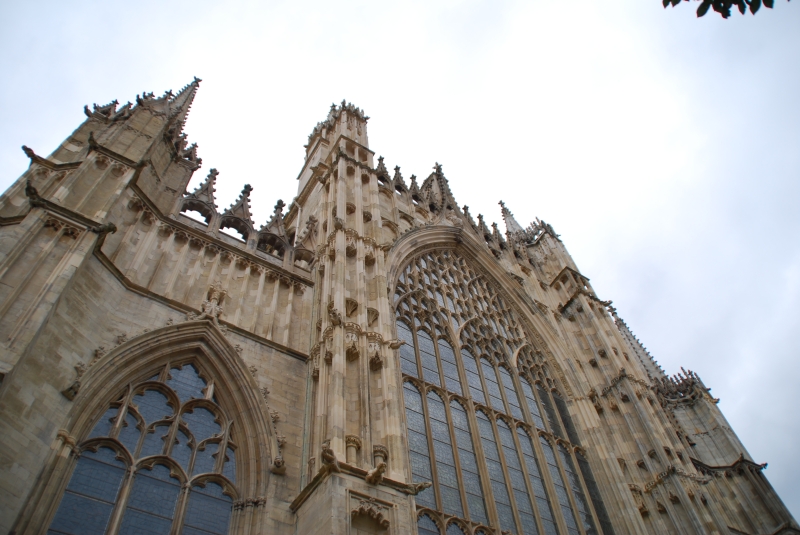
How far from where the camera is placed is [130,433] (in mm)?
9352

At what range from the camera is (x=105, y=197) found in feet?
37.2

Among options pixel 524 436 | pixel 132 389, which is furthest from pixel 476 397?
pixel 132 389

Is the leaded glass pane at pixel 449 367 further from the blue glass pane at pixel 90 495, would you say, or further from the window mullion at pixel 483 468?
the blue glass pane at pixel 90 495

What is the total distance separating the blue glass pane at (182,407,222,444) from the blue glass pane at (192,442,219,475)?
0.15 metres

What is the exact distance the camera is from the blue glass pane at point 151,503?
8.34 metres

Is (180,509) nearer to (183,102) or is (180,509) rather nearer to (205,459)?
(205,459)

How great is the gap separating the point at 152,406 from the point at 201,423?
837 mm

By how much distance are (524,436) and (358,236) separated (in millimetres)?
6328

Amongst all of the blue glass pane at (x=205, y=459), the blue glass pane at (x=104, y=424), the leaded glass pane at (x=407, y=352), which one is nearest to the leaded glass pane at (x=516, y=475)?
the leaded glass pane at (x=407, y=352)

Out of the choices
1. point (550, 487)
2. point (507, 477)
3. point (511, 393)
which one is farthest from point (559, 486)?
point (511, 393)

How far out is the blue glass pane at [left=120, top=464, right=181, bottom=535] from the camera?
27.4 feet

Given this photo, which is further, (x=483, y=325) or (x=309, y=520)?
(x=483, y=325)

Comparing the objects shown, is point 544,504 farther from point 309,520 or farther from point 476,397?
point 309,520

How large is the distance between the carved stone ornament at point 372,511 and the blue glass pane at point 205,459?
9.00ft
